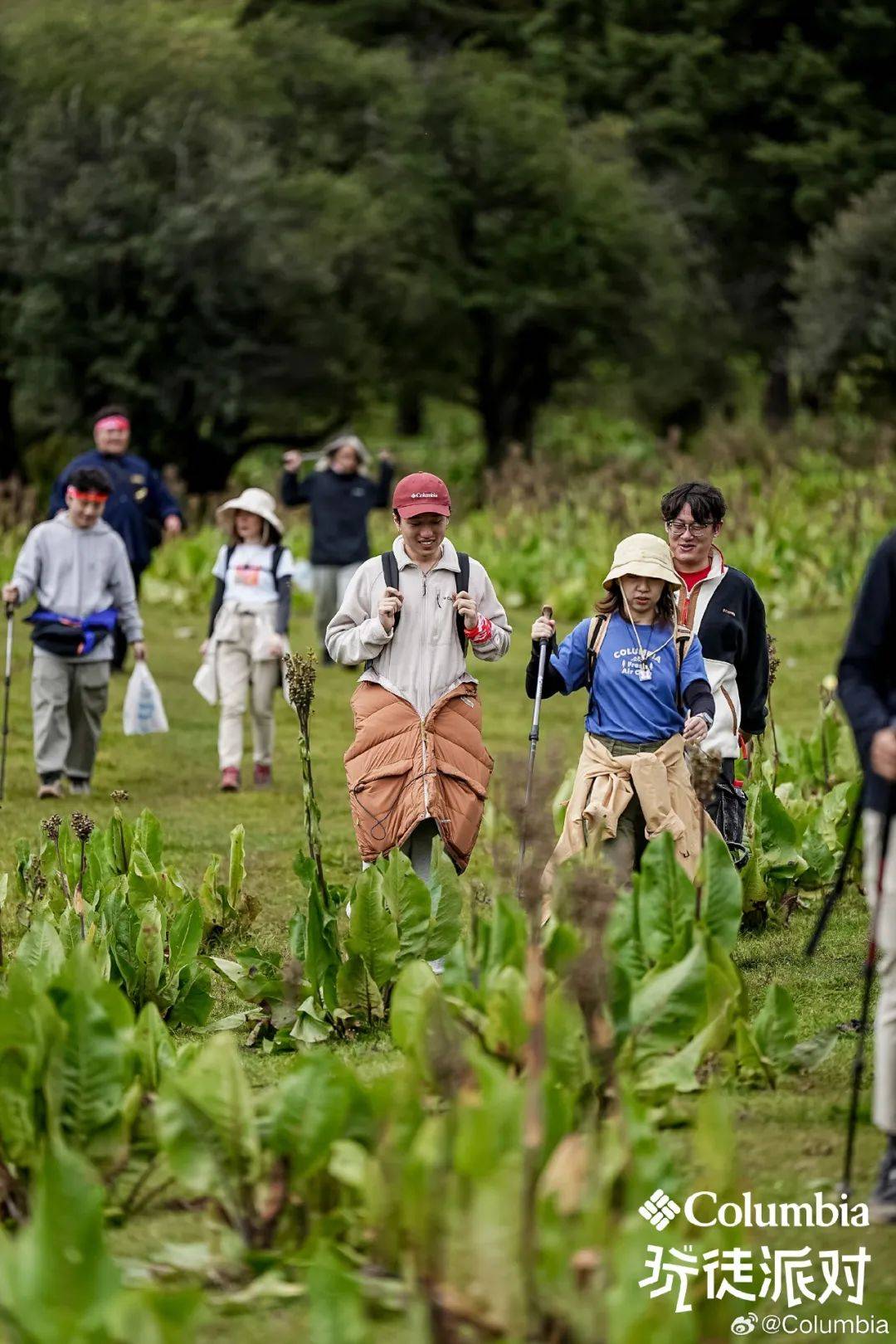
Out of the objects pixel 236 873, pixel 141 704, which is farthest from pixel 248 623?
pixel 236 873

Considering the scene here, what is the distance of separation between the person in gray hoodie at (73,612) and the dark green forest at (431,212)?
1804 centimetres

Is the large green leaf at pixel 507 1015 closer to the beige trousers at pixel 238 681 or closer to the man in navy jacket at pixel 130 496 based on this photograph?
the beige trousers at pixel 238 681

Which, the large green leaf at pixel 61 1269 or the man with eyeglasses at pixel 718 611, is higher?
the man with eyeglasses at pixel 718 611

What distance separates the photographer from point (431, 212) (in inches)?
1293

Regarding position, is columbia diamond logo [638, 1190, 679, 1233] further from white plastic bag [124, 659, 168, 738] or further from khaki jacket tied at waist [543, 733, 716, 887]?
white plastic bag [124, 659, 168, 738]

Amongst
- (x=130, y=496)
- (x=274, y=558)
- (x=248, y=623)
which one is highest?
(x=130, y=496)

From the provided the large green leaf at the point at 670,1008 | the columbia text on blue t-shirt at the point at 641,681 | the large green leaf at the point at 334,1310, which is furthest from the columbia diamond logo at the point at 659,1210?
the columbia text on blue t-shirt at the point at 641,681

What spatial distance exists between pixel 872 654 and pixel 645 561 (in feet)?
5.66

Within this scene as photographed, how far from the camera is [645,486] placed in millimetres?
23016

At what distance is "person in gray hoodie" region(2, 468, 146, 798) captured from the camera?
9922 mm

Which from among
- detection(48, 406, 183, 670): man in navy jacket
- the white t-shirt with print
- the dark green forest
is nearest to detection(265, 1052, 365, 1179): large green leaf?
the white t-shirt with print

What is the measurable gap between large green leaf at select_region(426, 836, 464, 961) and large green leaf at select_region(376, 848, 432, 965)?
2 cm

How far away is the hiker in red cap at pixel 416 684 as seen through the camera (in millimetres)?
6332

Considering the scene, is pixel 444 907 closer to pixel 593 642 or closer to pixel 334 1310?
pixel 593 642
